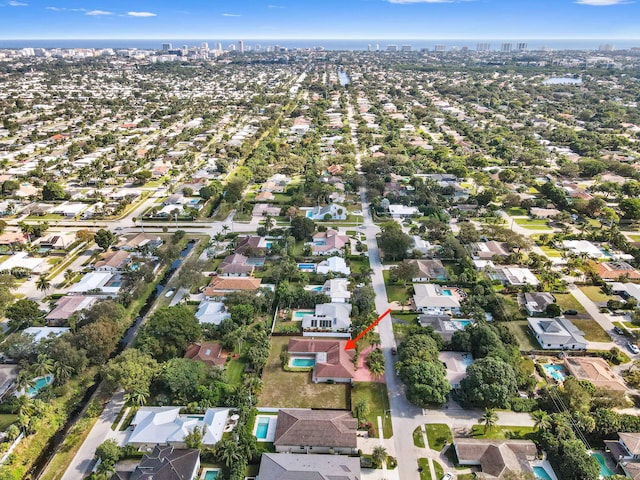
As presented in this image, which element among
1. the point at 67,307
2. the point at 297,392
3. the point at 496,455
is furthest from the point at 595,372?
the point at 67,307

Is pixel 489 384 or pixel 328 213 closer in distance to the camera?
pixel 489 384

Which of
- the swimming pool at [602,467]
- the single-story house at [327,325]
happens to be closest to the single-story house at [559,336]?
the swimming pool at [602,467]

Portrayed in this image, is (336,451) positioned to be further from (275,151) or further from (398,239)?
(275,151)

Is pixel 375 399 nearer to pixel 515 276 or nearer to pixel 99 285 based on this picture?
pixel 515 276

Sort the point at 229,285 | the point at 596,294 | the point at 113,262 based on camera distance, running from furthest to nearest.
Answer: the point at 113,262 → the point at 596,294 → the point at 229,285

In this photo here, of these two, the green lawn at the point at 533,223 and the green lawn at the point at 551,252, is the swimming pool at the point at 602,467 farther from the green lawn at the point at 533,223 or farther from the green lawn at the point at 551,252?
the green lawn at the point at 533,223

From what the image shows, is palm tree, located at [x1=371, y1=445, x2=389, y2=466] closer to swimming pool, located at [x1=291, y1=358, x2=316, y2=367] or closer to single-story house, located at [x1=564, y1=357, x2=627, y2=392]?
swimming pool, located at [x1=291, y1=358, x2=316, y2=367]

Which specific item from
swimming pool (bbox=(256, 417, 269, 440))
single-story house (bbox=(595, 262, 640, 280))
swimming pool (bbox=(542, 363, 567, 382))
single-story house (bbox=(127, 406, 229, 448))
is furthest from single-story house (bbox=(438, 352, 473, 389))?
single-story house (bbox=(595, 262, 640, 280))
